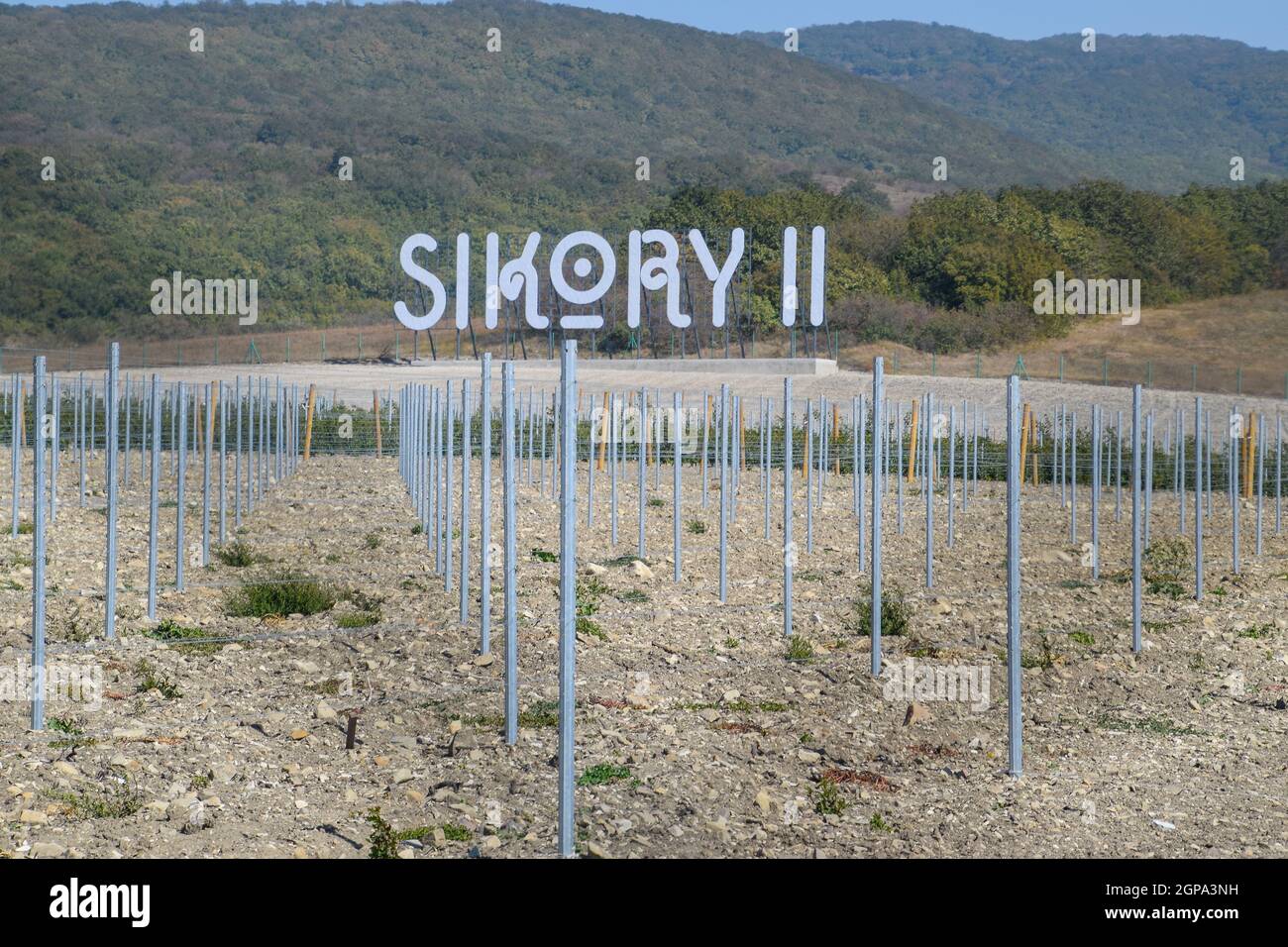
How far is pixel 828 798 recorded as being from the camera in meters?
6.88

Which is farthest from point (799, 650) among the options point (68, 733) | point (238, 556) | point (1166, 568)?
point (1166, 568)

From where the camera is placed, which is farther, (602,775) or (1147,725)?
(1147,725)

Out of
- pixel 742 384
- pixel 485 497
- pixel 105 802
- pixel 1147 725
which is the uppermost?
pixel 742 384

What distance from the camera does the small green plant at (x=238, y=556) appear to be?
14.0 m

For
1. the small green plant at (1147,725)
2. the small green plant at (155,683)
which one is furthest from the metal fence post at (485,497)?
the small green plant at (1147,725)

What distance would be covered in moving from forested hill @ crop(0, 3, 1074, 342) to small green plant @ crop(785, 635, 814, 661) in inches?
2447

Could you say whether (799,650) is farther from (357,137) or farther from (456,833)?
(357,137)

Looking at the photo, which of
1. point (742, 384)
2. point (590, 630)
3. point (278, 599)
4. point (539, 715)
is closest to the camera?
point (539, 715)

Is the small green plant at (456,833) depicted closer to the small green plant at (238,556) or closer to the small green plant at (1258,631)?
the small green plant at (1258,631)

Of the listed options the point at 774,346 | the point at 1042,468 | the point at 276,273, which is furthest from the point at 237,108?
the point at 1042,468

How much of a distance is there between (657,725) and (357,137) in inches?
4581

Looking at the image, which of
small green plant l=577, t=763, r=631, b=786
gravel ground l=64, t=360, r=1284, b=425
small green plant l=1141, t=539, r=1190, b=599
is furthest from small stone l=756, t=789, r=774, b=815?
gravel ground l=64, t=360, r=1284, b=425

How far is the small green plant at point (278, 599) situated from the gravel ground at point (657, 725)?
120mm

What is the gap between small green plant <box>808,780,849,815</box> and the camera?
6.79 metres
